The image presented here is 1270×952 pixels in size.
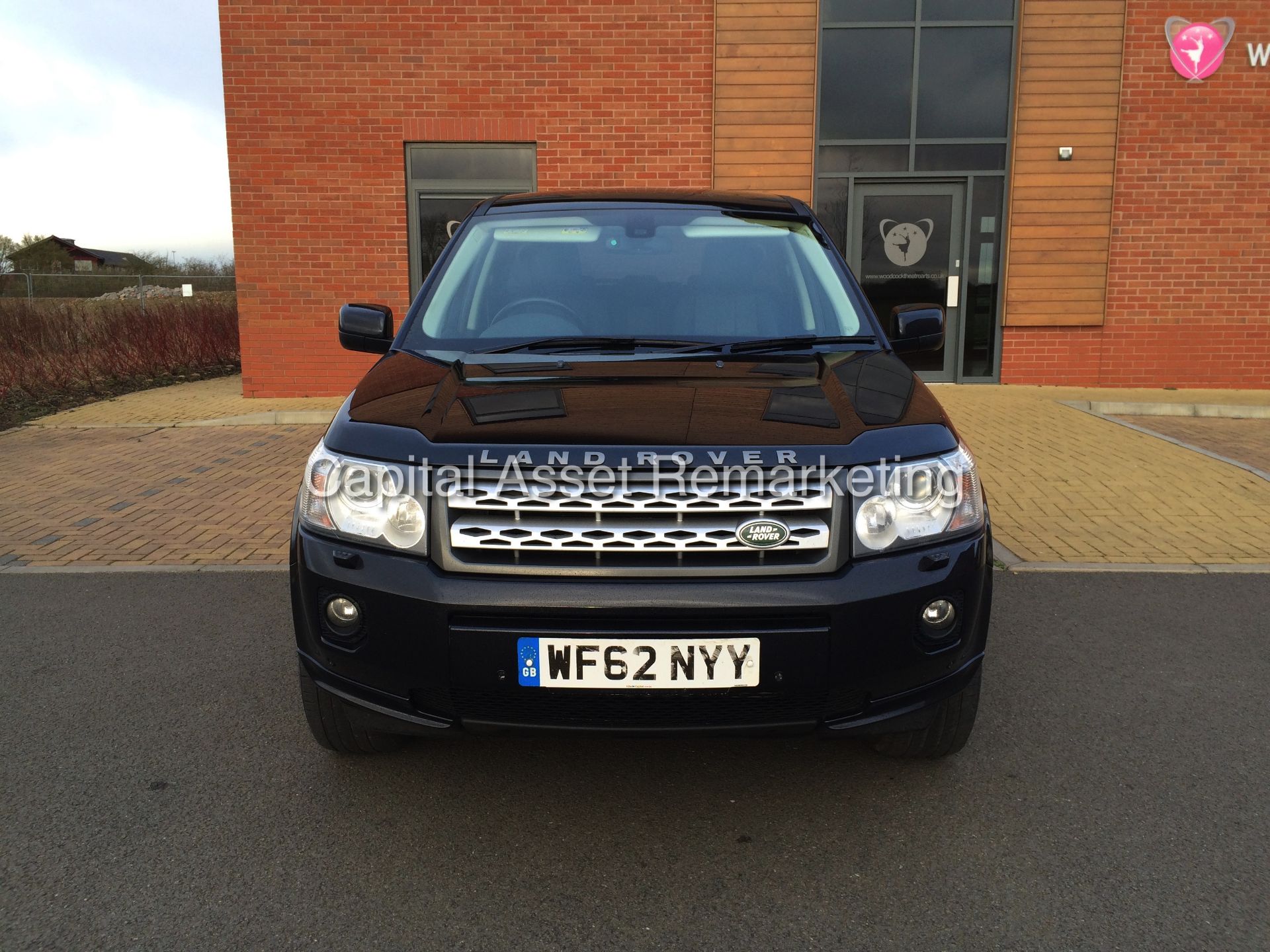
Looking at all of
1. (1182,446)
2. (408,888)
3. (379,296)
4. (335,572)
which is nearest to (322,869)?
(408,888)

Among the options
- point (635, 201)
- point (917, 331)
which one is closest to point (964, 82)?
point (635, 201)

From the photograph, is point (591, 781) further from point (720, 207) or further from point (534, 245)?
point (720, 207)

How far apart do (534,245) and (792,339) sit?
3.60ft

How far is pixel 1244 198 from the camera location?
12219 millimetres

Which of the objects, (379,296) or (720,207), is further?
(379,296)

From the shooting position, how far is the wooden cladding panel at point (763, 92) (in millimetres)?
11898

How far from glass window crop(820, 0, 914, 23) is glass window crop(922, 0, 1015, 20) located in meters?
0.41

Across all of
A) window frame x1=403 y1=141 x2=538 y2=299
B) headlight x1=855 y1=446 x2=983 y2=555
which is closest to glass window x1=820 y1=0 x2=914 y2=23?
window frame x1=403 y1=141 x2=538 y2=299

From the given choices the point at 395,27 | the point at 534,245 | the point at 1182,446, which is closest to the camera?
the point at 534,245

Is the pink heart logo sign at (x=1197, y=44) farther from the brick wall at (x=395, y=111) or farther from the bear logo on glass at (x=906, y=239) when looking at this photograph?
the brick wall at (x=395, y=111)

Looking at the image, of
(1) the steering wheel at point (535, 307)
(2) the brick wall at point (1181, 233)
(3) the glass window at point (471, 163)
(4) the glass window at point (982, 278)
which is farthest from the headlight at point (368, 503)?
(2) the brick wall at point (1181, 233)

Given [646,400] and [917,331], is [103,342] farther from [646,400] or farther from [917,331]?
[646,400]

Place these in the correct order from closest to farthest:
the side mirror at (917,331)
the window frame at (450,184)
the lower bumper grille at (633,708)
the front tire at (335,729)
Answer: the lower bumper grille at (633,708) → the front tire at (335,729) → the side mirror at (917,331) → the window frame at (450,184)

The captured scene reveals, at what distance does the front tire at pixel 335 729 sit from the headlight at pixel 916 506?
1381 millimetres
